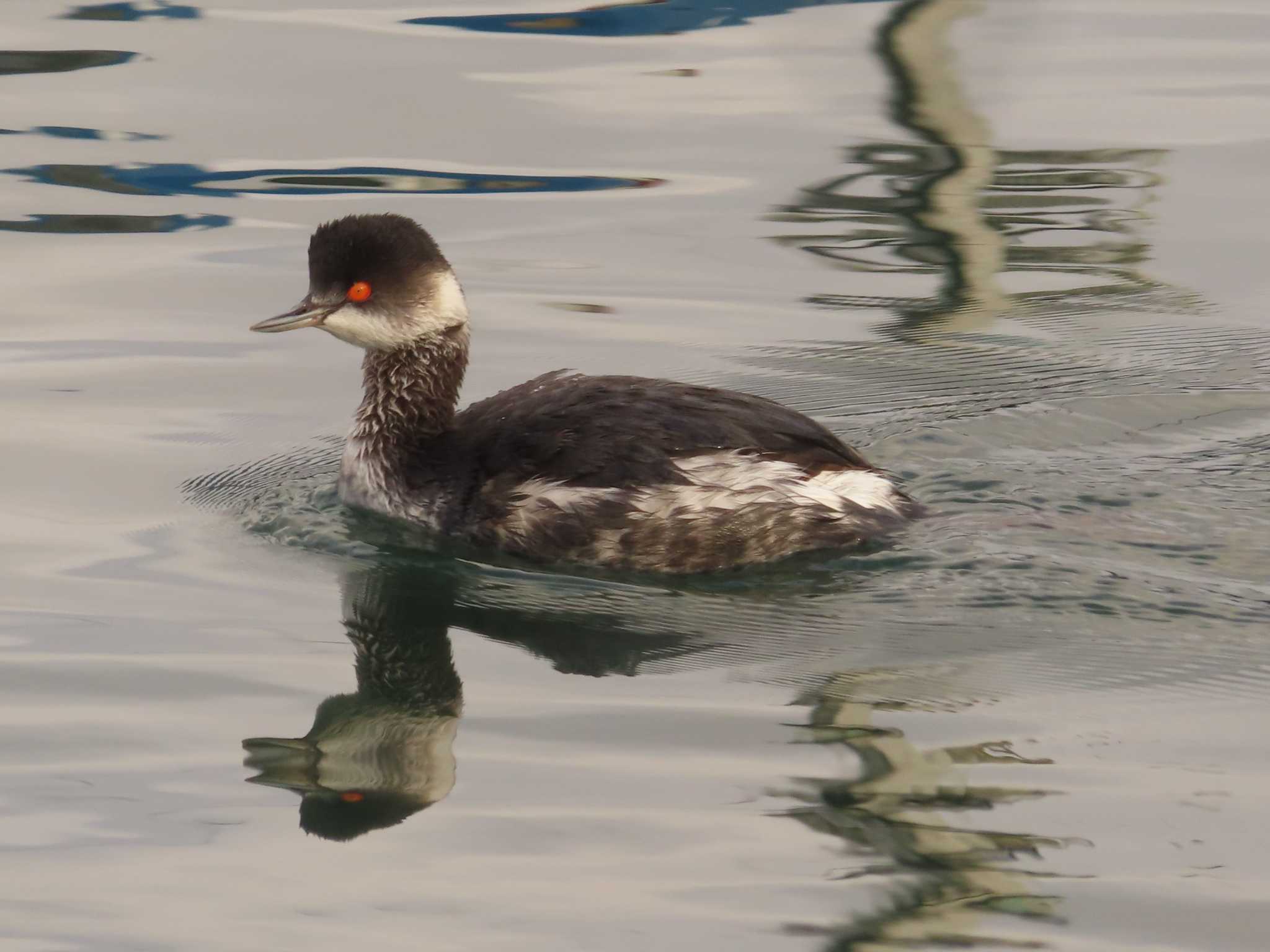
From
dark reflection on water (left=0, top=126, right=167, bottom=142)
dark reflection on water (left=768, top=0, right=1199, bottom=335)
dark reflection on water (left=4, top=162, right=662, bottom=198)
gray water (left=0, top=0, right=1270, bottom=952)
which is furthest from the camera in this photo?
dark reflection on water (left=0, top=126, right=167, bottom=142)

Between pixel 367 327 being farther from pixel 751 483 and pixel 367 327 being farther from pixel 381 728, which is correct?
pixel 381 728

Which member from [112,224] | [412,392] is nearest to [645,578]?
[412,392]

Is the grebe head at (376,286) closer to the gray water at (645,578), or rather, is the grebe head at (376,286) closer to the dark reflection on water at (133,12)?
the gray water at (645,578)

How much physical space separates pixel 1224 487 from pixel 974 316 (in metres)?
2.55

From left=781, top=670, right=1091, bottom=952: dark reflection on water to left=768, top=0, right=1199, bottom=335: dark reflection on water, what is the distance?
433 cm

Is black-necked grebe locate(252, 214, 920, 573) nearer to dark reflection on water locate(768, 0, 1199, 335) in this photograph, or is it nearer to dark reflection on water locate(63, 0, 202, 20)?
dark reflection on water locate(768, 0, 1199, 335)

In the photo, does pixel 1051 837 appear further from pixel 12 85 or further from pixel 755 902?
pixel 12 85

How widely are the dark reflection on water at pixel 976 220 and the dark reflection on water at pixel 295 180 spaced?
1319 millimetres

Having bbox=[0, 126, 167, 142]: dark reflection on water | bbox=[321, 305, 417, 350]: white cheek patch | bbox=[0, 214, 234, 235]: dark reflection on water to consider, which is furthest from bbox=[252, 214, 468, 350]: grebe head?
bbox=[0, 126, 167, 142]: dark reflection on water

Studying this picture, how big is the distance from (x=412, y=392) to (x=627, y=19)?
7914mm

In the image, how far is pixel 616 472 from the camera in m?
6.98

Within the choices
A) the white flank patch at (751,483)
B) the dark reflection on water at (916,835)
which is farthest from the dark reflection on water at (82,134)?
the dark reflection on water at (916,835)

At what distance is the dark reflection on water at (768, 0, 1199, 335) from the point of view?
10148mm

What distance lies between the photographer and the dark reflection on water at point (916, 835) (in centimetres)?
464
